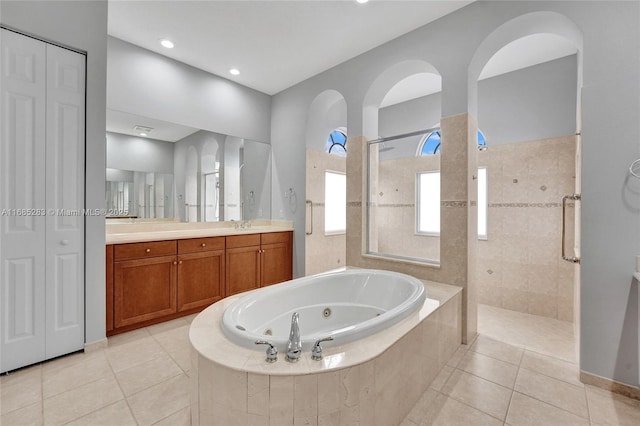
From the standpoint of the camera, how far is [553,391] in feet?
5.71

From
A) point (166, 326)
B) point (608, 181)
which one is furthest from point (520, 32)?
point (166, 326)

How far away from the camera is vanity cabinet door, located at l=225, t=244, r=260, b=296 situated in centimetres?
319

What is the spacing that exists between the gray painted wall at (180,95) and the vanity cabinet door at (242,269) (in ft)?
5.27

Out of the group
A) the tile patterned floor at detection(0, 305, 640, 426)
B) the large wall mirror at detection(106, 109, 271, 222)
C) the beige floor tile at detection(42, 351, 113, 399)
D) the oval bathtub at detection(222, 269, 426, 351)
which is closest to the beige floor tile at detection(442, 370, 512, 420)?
the tile patterned floor at detection(0, 305, 640, 426)

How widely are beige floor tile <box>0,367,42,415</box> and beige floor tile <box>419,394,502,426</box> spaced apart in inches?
86.6

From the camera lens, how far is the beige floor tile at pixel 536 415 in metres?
1.48

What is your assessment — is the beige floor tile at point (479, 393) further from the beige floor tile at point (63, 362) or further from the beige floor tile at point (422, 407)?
the beige floor tile at point (63, 362)

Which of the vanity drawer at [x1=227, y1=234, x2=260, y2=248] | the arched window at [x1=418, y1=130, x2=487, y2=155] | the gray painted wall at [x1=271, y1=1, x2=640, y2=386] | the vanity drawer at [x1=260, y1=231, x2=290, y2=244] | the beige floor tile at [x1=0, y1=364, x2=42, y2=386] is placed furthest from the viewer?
the arched window at [x1=418, y1=130, x2=487, y2=155]

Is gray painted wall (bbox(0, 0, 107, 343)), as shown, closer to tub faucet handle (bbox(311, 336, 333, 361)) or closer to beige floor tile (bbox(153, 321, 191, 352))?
beige floor tile (bbox(153, 321, 191, 352))

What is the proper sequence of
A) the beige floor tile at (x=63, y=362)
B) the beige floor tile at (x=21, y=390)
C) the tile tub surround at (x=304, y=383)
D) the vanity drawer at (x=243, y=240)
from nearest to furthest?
the tile tub surround at (x=304, y=383) < the beige floor tile at (x=21, y=390) < the beige floor tile at (x=63, y=362) < the vanity drawer at (x=243, y=240)

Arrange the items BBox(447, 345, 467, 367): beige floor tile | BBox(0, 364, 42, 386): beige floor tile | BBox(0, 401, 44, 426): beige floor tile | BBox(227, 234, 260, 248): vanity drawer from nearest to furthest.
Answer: BBox(0, 401, 44, 426): beige floor tile
BBox(0, 364, 42, 386): beige floor tile
BBox(447, 345, 467, 367): beige floor tile
BBox(227, 234, 260, 248): vanity drawer

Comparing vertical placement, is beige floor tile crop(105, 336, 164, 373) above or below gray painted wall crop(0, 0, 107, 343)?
below

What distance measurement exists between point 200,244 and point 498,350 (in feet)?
9.43

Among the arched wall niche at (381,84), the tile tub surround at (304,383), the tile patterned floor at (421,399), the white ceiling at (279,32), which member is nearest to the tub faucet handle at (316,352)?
the tile tub surround at (304,383)
